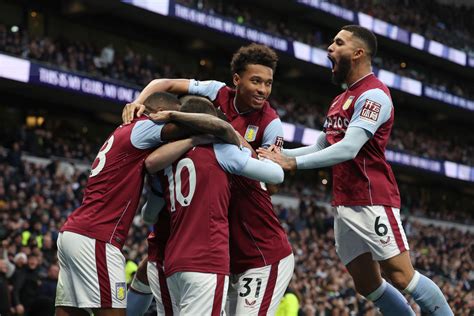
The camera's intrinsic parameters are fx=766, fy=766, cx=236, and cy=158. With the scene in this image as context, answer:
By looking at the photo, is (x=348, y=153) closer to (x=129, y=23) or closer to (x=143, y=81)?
(x=143, y=81)

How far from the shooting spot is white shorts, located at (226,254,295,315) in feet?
16.9

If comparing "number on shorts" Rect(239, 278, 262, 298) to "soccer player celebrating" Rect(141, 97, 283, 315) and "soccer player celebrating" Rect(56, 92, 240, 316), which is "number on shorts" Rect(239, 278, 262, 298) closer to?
"soccer player celebrating" Rect(141, 97, 283, 315)

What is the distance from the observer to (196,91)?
587 centimetres

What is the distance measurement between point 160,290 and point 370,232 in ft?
5.36

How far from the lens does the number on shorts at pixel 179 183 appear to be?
4625 millimetres

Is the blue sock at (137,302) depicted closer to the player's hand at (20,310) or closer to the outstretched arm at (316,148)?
the outstretched arm at (316,148)

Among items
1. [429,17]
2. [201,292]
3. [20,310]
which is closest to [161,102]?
[201,292]

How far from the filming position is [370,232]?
18.6 ft

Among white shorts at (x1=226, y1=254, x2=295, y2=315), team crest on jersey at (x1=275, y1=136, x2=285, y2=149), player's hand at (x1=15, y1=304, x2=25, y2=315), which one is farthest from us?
player's hand at (x1=15, y1=304, x2=25, y2=315)

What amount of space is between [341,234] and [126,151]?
1.94 m

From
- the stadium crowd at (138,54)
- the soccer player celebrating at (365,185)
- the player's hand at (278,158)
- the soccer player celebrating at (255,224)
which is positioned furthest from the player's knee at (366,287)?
the stadium crowd at (138,54)

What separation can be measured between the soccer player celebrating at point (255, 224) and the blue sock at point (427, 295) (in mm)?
949

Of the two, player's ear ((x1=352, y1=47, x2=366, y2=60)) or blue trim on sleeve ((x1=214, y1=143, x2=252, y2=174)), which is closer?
blue trim on sleeve ((x1=214, y1=143, x2=252, y2=174))

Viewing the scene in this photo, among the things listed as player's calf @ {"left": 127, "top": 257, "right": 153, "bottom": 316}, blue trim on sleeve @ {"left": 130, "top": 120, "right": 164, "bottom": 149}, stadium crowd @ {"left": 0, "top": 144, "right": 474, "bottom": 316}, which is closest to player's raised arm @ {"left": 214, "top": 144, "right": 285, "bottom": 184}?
blue trim on sleeve @ {"left": 130, "top": 120, "right": 164, "bottom": 149}
